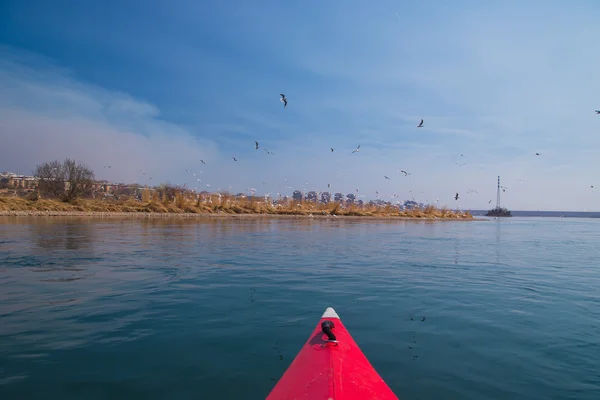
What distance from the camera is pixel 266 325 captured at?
4840mm

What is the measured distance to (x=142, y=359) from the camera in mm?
3764

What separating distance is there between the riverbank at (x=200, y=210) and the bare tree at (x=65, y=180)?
1885mm

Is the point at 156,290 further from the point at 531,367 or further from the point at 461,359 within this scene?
the point at 531,367

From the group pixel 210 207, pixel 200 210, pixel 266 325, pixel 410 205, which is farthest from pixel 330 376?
pixel 410 205

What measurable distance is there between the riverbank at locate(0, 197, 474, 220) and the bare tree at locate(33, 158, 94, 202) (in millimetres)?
1885

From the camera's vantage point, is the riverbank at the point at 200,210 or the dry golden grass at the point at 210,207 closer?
the riverbank at the point at 200,210

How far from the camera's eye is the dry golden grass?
104 ft

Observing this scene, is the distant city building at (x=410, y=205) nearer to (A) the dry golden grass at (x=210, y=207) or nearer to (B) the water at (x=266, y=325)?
(A) the dry golden grass at (x=210, y=207)

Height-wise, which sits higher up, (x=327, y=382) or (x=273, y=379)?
(x=327, y=382)

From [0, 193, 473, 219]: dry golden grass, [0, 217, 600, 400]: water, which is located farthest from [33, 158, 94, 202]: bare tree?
[0, 217, 600, 400]: water

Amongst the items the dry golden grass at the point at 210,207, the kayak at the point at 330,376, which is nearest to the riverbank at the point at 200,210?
the dry golden grass at the point at 210,207

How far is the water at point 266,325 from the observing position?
3342 millimetres

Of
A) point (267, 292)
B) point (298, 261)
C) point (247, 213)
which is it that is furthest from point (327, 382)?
point (247, 213)

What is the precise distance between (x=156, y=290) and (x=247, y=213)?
115ft
